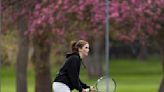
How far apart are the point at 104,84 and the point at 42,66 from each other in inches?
487

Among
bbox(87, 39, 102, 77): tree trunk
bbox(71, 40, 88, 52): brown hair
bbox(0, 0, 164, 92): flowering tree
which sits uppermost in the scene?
bbox(0, 0, 164, 92): flowering tree

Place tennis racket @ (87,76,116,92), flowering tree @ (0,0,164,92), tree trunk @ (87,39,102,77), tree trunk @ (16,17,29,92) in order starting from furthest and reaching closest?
tree trunk @ (87,39,102,77), tree trunk @ (16,17,29,92), flowering tree @ (0,0,164,92), tennis racket @ (87,76,116,92)

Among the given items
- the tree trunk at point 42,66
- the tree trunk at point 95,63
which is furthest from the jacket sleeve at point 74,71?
the tree trunk at point 95,63

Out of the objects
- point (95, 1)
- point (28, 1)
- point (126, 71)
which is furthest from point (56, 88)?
point (126, 71)

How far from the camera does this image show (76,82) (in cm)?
1141

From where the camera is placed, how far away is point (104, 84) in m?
12.0

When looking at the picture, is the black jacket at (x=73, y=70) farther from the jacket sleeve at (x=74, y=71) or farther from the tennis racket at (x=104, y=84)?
the tennis racket at (x=104, y=84)

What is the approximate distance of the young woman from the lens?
11391 millimetres

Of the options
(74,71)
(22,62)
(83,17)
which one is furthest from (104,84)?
(22,62)

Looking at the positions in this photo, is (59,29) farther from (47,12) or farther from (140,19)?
(140,19)

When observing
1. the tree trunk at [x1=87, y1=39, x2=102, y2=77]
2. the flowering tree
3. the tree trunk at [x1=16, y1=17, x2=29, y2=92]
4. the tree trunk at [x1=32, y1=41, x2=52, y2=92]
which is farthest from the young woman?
the tree trunk at [x1=87, y1=39, x2=102, y2=77]

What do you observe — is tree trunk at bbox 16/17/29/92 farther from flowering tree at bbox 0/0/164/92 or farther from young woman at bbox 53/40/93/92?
young woman at bbox 53/40/93/92

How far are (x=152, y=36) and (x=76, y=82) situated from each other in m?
12.8

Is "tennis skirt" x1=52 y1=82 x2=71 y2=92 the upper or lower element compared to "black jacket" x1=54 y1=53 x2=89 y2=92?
lower
